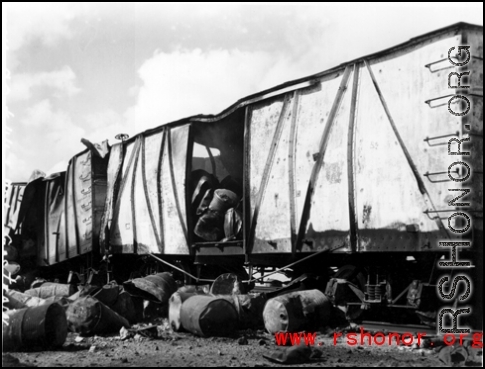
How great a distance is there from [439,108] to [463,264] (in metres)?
1.87

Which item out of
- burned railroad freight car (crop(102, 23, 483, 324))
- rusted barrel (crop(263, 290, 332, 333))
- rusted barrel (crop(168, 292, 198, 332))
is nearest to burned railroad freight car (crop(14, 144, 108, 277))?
burned railroad freight car (crop(102, 23, 483, 324))

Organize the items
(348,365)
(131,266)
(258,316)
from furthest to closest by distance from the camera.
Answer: (131,266)
(258,316)
(348,365)

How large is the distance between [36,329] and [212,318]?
226 cm

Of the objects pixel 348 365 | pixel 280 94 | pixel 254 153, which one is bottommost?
pixel 348 365

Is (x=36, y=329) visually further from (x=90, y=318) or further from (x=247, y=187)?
(x=247, y=187)

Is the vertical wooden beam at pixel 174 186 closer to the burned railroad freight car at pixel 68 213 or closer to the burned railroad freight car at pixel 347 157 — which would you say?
the burned railroad freight car at pixel 347 157

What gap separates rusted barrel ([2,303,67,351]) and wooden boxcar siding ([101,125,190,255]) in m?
3.97

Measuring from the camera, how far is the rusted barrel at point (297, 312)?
7133mm

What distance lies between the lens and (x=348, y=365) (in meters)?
5.57

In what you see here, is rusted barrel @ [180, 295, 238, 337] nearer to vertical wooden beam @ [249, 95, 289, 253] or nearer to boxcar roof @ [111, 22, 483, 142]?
vertical wooden beam @ [249, 95, 289, 253]

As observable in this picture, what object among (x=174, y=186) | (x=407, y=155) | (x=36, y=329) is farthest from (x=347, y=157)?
(x=36, y=329)

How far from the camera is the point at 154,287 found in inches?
389

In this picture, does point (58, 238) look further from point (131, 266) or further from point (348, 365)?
point (348, 365)

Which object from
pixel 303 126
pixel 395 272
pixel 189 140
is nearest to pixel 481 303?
pixel 395 272
